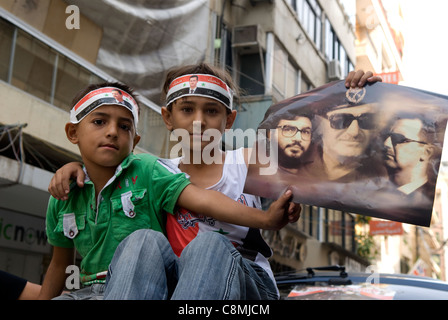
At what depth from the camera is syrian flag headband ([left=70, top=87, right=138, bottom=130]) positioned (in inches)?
95.7

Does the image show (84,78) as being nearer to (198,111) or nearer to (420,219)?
(198,111)

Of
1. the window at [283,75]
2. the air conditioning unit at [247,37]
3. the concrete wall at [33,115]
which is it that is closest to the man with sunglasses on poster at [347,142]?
the concrete wall at [33,115]

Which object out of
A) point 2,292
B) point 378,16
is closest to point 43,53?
point 2,292

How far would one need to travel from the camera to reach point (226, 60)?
43.1 ft

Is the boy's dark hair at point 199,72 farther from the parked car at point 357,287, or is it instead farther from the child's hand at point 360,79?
the parked car at point 357,287

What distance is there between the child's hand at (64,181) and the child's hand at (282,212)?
2.81 ft

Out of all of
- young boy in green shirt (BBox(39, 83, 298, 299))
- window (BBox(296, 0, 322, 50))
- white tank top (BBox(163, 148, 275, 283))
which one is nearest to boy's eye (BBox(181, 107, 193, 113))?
young boy in green shirt (BBox(39, 83, 298, 299))

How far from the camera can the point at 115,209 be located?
232cm

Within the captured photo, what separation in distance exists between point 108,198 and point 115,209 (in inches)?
3.2

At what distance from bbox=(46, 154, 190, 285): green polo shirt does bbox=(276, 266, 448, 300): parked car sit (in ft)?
3.88

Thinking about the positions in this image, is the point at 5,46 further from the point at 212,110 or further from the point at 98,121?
the point at 212,110

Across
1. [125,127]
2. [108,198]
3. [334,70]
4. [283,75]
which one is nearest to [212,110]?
[125,127]

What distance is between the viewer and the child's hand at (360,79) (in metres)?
2.23

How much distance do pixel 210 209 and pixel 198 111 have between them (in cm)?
53
